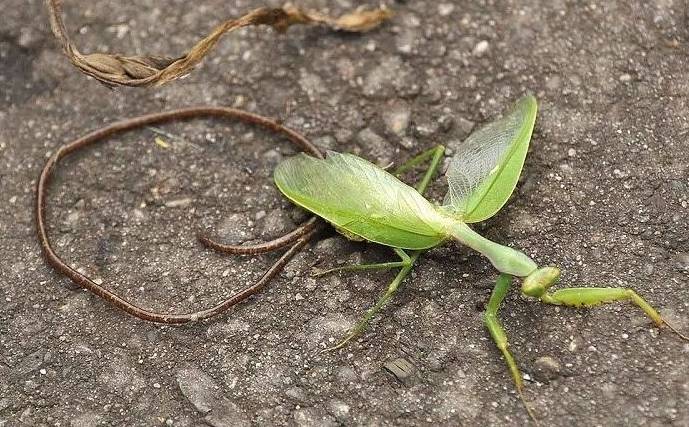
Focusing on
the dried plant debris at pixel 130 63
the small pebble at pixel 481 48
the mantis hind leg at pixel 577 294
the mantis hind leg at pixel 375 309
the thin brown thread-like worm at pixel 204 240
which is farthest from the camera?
the small pebble at pixel 481 48

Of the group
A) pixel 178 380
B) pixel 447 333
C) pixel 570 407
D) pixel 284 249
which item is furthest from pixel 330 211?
pixel 570 407

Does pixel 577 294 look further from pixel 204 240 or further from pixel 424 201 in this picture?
pixel 204 240

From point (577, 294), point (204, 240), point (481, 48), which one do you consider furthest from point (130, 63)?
point (577, 294)

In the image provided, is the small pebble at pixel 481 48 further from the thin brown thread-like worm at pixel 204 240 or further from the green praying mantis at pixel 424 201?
the thin brown thread-like worm at pixel 204 240

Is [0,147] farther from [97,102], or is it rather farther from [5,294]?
[5,294]

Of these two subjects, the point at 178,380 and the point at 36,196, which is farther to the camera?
the point at 36,196

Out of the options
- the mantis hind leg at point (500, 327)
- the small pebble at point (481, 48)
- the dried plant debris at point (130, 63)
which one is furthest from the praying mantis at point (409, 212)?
the dried plant debris at point (130, 63)
